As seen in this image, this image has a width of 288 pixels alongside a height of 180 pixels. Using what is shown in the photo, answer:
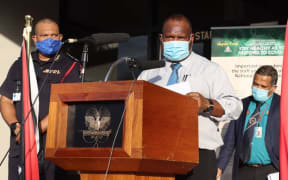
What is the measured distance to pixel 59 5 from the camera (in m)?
7.64

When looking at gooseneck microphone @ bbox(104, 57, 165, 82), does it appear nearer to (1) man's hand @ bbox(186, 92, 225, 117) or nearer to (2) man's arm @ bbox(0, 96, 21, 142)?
(1) man's hand @ bbox(186, 92, 225, 117)

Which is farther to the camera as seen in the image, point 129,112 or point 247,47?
point 247,47

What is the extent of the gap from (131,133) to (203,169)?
88 cm

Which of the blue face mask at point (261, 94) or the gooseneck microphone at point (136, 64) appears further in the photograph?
the blue face mask at point (261, 94)

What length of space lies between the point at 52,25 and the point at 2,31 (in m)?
2.96

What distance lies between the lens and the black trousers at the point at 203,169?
2748mm

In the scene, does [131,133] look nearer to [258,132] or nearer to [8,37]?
[258,132]

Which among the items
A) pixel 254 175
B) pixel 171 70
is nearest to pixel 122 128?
pixel 171 70

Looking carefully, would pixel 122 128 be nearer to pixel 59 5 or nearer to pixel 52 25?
pixel 52 25

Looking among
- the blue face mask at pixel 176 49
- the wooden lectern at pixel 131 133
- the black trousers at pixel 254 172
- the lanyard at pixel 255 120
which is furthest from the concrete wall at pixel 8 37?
the wooden lectern at pixel 131 133

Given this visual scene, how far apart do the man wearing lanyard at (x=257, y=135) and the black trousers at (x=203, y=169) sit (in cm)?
222

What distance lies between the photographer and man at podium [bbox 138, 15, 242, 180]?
2760mm

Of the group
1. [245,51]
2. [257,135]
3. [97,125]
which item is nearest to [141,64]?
[97,125]

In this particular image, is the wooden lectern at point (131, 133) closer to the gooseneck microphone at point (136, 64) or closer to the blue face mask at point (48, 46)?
the gooseneck microphone at point (136, 64)
